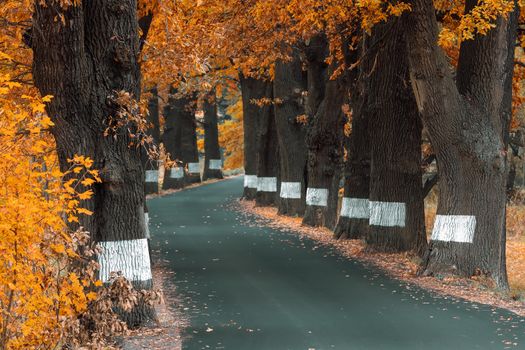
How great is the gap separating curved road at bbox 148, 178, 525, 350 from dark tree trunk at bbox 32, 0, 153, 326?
1.43 meters

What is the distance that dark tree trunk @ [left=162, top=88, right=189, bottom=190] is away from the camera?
49031 millimetres

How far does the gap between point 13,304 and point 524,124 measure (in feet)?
92.6

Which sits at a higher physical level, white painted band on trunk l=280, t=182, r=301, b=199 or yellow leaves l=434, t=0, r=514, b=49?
yellow leaves l=434, t=0, r=514, b=49

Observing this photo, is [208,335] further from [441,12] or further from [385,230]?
[441,12]

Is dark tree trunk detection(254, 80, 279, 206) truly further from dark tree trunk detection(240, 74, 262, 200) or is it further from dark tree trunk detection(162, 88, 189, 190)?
dark tree trunk detection(162, 88, 189, 190)

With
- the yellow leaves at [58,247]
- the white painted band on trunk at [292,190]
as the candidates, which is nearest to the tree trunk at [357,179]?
the white painted band on trunk at [292,190]

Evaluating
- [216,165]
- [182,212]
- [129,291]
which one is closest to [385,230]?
[129,291]

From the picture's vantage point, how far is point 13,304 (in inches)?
331

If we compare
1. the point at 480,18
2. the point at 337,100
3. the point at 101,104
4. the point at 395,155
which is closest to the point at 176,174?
the point at 337,100

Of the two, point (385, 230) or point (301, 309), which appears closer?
point (301, 309)

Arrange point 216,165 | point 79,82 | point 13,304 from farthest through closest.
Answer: point 216,165 → point 79,82 → point 13,304

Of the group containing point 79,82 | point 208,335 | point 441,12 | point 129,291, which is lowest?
point 208,335

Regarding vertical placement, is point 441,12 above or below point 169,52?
above

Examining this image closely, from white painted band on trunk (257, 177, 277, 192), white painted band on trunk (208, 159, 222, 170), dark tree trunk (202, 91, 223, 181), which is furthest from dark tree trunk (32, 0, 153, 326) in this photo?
white painted band on trunk (208, 159, 222, 170)
